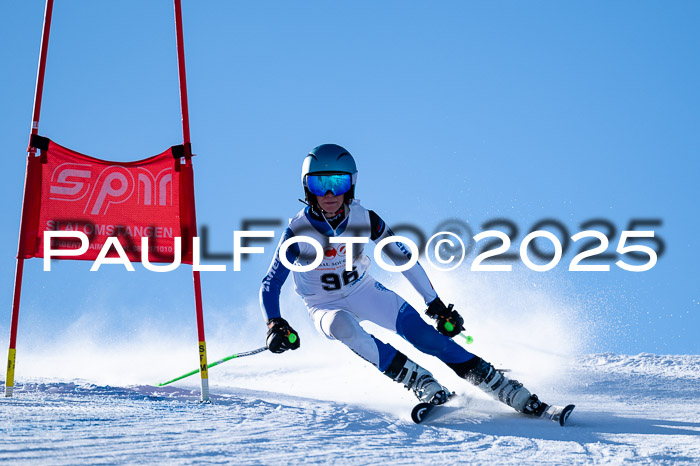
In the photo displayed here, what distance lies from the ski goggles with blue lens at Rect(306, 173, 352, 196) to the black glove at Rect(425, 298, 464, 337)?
1017 millimetres

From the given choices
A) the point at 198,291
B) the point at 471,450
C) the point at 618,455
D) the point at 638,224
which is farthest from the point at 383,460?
the point at 638,224

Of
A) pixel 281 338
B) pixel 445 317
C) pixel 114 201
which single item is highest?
pixel 114 201

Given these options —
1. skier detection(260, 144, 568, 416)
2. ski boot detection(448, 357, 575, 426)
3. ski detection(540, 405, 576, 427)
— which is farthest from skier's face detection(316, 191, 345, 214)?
ski detection(540, 405, 576, 427)

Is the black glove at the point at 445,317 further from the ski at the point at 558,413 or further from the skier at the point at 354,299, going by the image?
the ski at the point at 558,413

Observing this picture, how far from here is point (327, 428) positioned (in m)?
3.78

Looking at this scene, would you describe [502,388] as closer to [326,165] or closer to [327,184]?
[327,184]

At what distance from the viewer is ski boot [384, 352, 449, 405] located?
4.48 metres

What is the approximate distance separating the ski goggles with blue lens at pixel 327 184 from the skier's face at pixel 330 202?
0.08ft

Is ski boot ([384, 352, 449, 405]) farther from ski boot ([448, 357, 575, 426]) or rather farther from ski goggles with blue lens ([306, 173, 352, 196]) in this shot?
ski goggles with blue lens ([306, 173, 352, 196])

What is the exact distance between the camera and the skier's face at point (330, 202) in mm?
4871

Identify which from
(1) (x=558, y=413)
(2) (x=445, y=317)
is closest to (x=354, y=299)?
(2) (x=445, y=317)

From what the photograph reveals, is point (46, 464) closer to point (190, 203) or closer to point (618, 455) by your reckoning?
point (618, 455)

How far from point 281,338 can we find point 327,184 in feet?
3.61

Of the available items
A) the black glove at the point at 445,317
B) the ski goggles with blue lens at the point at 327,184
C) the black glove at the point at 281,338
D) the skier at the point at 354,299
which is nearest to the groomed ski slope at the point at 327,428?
the skier at the point at 354,299
